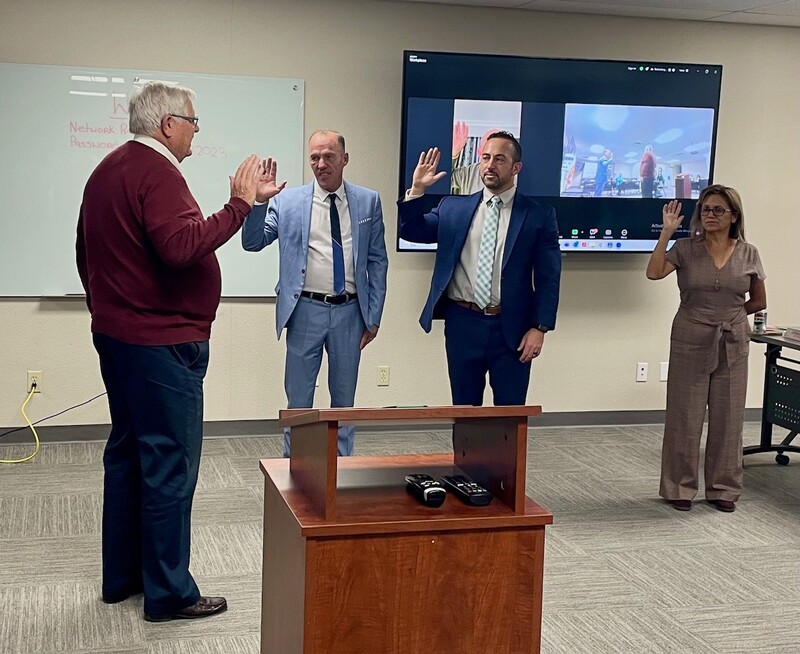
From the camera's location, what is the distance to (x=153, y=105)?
295 cm

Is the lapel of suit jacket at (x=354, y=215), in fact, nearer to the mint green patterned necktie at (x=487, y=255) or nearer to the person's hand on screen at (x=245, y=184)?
the mint green patterned necktie at (x=487, y=255)

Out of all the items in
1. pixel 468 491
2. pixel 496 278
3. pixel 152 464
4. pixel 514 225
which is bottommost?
pixel 152 464

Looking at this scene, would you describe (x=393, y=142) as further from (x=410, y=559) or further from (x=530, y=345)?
(x=410, y=559)

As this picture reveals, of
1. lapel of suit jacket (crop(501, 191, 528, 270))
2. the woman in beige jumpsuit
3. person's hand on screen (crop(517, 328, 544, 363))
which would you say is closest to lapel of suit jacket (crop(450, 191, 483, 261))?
lapel of suit jacket (crop(501, 191, 528, 270))

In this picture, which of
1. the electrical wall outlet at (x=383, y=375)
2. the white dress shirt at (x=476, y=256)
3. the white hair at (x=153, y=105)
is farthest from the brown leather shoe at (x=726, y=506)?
the white hair at (x=153, y=105)

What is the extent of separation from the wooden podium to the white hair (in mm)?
1279

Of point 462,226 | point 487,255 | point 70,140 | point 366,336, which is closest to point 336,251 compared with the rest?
point 366,336

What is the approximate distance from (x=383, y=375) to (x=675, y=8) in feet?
8.72

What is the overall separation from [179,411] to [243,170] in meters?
0.75

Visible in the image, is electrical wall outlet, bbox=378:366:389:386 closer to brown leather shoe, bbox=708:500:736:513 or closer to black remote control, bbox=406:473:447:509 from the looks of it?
brown leather shoe, bbox=708:500:736:513

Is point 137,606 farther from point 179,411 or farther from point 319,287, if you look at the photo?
point 319,287

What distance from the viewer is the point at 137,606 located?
3254 mm

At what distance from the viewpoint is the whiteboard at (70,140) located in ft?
16.8

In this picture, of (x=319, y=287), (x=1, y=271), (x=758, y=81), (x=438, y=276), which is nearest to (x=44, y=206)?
(x=1, y=271)
